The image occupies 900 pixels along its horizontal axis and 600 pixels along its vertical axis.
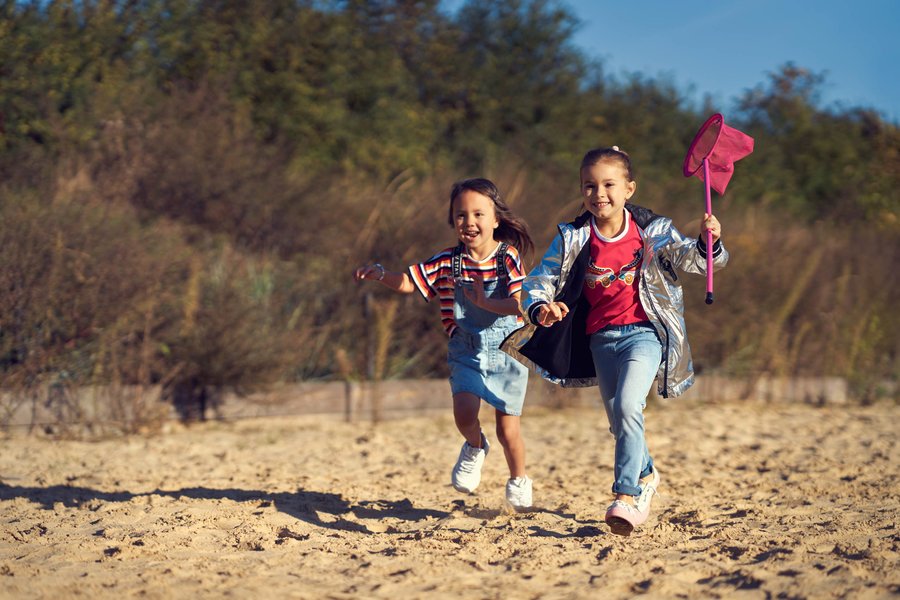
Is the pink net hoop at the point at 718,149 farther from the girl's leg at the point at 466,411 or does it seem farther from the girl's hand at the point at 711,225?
the girl's leg at the point at 466,411

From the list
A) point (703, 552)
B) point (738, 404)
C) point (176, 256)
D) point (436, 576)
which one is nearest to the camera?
point (436, 576)

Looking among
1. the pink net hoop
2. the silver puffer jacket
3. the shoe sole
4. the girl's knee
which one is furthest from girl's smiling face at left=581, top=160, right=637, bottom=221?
the shoe sole

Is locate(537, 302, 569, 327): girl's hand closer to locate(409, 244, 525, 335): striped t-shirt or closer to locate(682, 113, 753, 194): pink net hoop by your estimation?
locate(409, 244, 525, 335): striped t-shirt

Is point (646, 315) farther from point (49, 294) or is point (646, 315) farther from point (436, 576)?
point (49, 294)

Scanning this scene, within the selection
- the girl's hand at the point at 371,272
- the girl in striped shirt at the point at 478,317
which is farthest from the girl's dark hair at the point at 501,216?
the girl's hand at the point at 371,272

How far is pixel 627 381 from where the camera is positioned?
13.6 feet

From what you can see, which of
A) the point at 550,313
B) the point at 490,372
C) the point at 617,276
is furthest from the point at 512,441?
the point at 617,276

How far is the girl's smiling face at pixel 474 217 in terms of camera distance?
4602mm

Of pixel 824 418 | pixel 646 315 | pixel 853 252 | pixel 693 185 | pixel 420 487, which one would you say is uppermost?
pixel 693 185

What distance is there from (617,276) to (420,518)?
59.0 inches

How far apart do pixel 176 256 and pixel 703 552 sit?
17.0 feet

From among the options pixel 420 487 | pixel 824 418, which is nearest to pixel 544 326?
pixel 420 487

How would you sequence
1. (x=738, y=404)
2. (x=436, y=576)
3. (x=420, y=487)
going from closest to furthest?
1. (x=436, y=576)
2. (x=420, y=487)
3. (x=738, y=404)

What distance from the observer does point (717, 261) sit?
4238 millimetres
